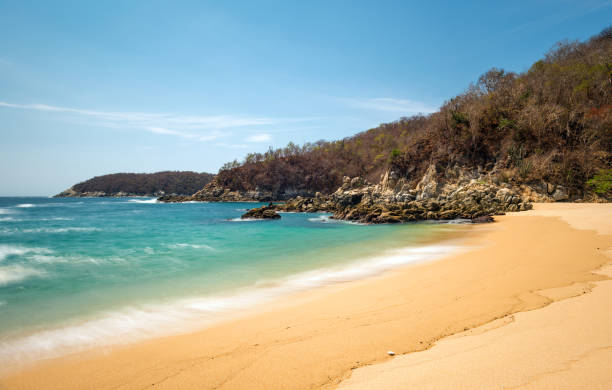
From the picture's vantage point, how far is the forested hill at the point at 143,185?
140m

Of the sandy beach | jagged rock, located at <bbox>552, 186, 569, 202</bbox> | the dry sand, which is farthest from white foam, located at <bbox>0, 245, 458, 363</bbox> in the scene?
jagged rock, located at <bbox>552, 186, 569, 202</bbox>

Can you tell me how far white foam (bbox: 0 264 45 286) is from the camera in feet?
28.6

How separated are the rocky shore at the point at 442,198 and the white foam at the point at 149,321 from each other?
56.7ft

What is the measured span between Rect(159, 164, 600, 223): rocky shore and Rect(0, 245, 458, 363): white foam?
17.3 meters

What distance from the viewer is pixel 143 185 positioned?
145375 mm

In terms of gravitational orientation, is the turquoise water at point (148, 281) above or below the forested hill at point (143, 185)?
below

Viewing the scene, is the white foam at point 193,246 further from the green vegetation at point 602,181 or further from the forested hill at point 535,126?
the green vegetation at point 602,181

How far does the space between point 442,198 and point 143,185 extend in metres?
152

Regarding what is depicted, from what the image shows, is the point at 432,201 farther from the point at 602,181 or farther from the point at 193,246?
the point at 193,246

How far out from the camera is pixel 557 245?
8695 millimetres

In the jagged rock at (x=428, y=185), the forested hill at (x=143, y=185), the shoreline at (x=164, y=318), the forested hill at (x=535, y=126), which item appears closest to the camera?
the shoreline at (x=164, y=318)

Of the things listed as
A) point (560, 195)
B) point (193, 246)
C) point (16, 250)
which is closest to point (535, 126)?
point (560, 195)

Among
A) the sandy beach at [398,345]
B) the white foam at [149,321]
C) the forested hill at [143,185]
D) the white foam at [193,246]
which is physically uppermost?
the forested hill at [143,185]

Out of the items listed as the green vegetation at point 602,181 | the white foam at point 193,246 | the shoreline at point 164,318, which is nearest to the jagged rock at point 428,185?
the green vegetation at point 602,181
